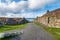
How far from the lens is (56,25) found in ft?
240

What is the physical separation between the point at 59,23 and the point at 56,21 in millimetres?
5590

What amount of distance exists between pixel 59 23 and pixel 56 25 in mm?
3197

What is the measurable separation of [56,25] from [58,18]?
505cm

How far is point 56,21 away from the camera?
75.8 metres

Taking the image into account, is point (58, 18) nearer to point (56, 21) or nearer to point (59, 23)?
point (56, 21)

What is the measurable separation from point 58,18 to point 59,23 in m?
6.63

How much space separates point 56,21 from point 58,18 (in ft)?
6.64

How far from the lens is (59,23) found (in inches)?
2766

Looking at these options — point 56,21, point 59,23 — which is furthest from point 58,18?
point 59,23

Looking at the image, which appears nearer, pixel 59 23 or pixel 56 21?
pixel 59 23

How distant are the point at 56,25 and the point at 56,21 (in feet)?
A: 10.9

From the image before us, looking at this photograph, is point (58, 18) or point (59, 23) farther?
point (58, 18)

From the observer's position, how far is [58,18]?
251ft
